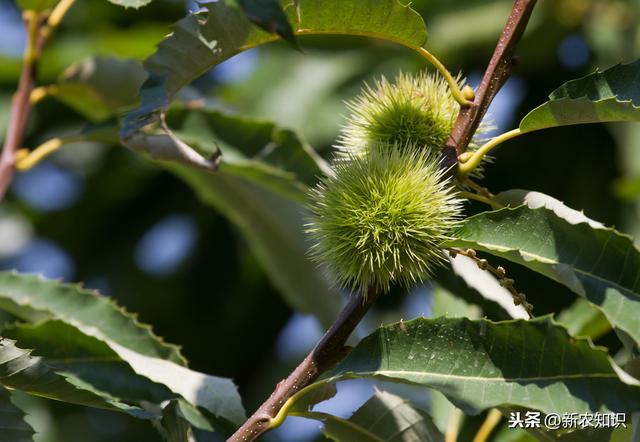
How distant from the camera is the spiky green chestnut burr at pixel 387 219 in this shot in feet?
3.79

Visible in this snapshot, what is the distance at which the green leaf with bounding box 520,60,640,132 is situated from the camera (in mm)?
1074

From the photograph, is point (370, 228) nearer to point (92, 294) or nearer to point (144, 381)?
point (144, 381)

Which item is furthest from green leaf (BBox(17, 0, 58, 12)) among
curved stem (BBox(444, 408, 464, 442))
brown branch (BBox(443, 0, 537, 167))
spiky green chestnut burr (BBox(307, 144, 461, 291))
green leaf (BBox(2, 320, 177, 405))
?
curved stem (BBox(444, 408, 464, 442))

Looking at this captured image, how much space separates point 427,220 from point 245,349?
7.52ft

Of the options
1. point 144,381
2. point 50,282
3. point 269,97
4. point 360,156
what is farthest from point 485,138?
point 269,97

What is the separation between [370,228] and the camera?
1175mm

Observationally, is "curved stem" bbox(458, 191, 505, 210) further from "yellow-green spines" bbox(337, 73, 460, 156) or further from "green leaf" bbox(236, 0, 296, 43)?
"green leaf" bbox(236, 0, 296, 43)

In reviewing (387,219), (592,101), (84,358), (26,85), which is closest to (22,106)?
(26,85)

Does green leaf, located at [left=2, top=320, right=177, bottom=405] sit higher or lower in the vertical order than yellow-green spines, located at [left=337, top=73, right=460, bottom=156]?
lower

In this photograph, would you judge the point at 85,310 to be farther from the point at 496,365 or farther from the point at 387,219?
the point at 496,365

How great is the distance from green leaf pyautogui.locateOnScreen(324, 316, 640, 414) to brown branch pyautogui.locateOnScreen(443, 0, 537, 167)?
24 cm

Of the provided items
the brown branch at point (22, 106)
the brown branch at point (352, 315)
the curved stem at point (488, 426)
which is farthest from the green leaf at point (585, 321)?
the brown branch at point (22, 106)

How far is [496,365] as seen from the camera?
1.02m

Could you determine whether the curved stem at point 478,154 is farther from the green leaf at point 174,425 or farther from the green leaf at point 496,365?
the green leaf at point 174,425
